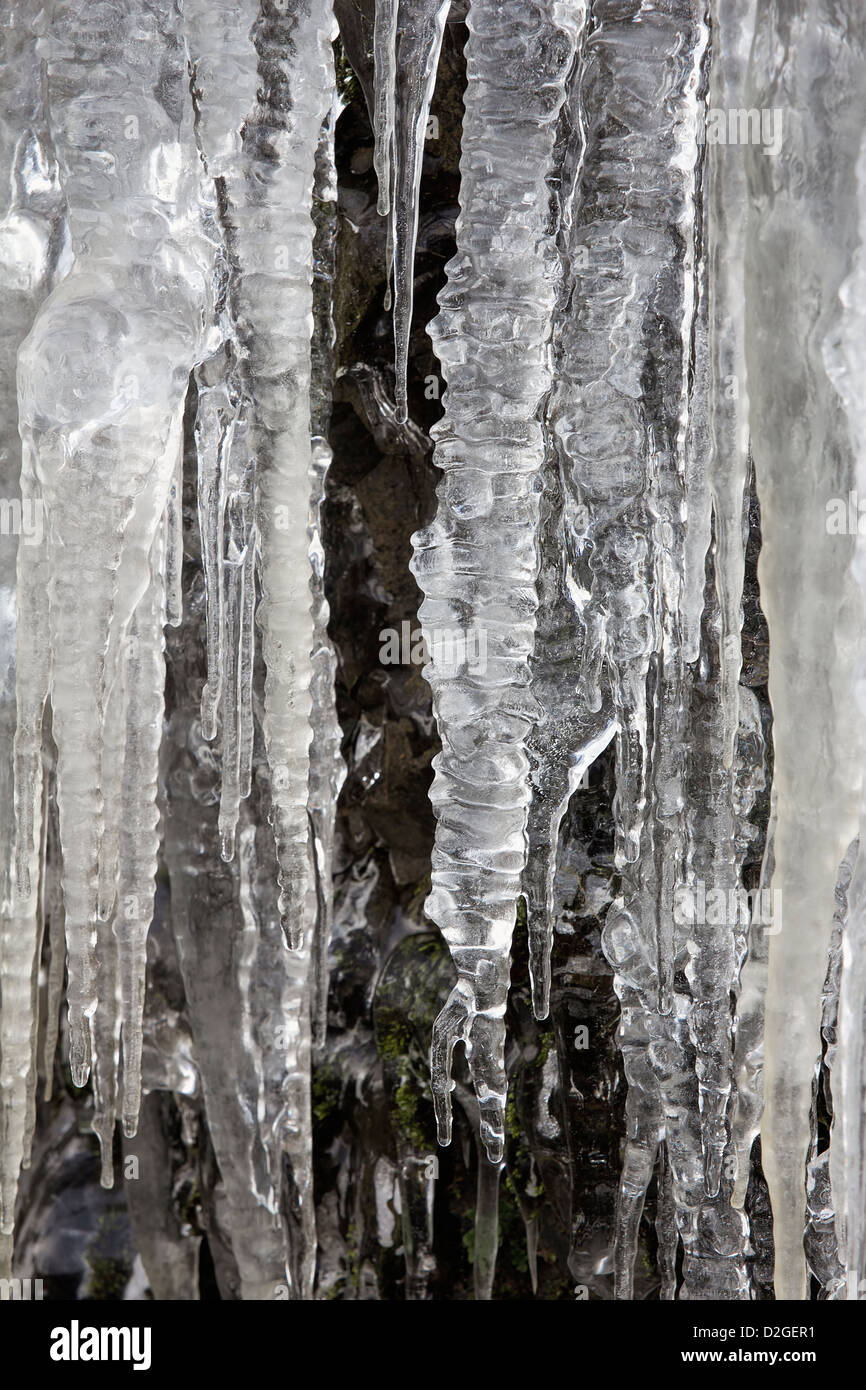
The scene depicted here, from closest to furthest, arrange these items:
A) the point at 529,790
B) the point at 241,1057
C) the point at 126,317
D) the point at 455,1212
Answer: the point at 126,317
the point at 529,790
the point at 241,1057
the point at 455,1212

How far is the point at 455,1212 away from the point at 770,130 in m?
1.61

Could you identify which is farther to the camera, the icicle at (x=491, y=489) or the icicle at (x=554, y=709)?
the icicle at (x=554, y=709)

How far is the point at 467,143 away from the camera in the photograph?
3.96ft

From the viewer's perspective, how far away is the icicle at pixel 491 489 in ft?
3.90

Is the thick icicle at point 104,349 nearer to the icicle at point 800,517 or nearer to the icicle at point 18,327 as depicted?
the icicle at point 18,327

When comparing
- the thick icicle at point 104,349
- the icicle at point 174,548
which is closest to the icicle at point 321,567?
the icicle at point 174,548

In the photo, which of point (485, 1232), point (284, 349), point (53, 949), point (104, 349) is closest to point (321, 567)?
point (284, 349)

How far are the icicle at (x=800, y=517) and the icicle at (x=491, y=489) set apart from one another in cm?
24

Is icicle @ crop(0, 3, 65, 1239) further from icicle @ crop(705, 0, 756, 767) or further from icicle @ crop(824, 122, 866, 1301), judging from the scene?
icicle @ crop(824, 122, 866, 1301)

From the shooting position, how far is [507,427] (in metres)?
1.21

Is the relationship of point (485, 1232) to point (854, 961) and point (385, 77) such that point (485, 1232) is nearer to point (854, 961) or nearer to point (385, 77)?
point (854, 961)

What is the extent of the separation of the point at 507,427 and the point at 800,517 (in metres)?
0.34

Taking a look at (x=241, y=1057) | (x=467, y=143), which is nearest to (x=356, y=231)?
(x=467, y=143)
